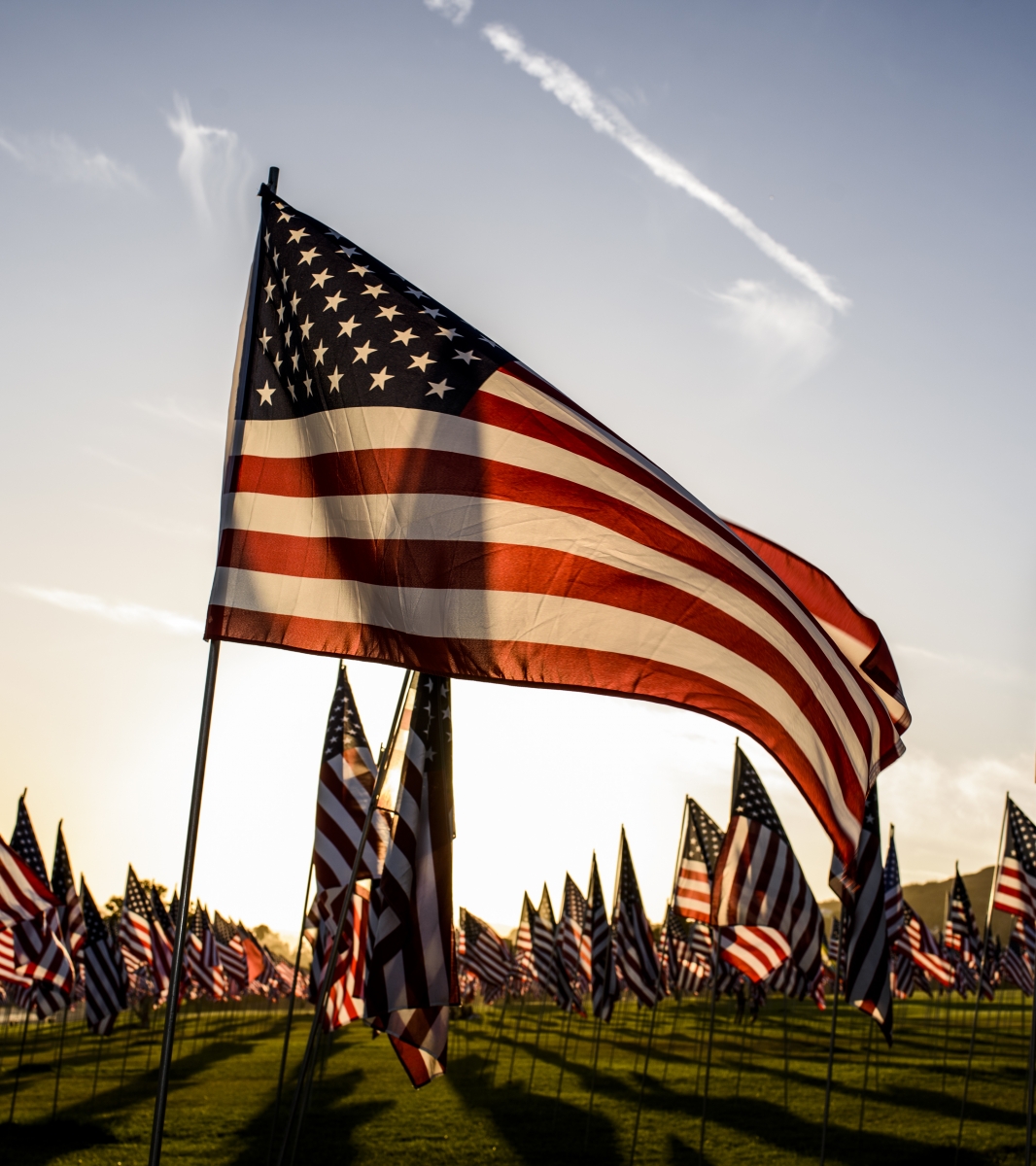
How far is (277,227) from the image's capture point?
5660 millimetres

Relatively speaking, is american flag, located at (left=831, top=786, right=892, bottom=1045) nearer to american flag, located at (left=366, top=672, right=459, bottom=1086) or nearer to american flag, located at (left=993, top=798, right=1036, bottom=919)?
american flag, located at (left=366, top=672, right=459, bottom=1086)

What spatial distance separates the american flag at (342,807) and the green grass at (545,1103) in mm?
10893

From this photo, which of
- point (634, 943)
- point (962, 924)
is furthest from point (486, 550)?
point (962, 924)

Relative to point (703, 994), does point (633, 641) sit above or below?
above

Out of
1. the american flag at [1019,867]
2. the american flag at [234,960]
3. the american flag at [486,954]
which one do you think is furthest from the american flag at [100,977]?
the american flag at [234,960]

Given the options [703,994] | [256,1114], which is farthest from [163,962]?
[703,994]

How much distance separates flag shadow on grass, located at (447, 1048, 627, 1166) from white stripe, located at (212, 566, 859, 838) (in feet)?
61.5

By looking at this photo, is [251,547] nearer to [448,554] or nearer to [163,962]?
[448,554]

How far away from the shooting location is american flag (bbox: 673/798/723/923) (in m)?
19.2

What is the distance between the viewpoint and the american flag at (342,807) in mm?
12430

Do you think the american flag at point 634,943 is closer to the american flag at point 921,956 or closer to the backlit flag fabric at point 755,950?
the backlit flag fabric at point 755,950

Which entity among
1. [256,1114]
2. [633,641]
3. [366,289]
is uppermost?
[366,289]

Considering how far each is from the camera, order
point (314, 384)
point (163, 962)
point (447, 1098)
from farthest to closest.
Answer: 1. point (163, 962)
2. point (447, 1098)
3. point (314, 384)

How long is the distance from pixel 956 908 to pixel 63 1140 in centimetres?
2791
